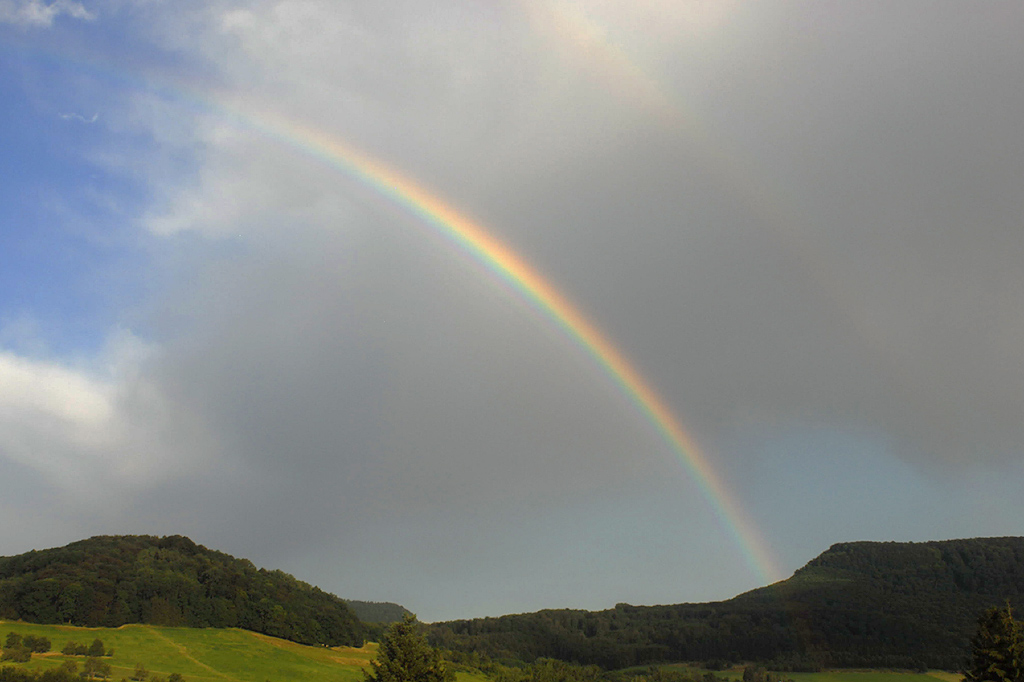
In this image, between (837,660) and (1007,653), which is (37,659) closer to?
(1007,653)

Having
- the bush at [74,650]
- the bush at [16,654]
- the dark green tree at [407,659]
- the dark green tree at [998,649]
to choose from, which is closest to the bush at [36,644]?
the bush at [74,650]

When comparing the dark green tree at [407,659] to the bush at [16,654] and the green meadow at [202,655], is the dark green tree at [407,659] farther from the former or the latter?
the bush at [16,654]

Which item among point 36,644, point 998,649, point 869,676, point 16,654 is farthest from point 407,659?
point 869,676

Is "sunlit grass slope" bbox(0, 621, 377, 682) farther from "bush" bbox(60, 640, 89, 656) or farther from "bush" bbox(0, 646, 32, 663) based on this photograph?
"bush" bbox(0, 646, 32, 663)

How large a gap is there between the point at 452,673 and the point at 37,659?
5158 centimetres

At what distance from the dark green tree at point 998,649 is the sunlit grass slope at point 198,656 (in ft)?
181

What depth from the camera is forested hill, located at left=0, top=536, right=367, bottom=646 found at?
85562mm

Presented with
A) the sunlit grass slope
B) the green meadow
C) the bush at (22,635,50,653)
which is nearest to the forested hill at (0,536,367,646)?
the green meadow

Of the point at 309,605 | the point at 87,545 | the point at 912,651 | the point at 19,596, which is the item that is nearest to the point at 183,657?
the point at 19,596

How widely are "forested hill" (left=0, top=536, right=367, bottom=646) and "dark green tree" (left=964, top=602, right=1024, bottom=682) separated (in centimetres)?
8526

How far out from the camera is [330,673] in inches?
3383

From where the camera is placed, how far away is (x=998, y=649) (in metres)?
49.9

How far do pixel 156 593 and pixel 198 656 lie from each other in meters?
16.4

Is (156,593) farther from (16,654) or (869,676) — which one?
(869,676)
